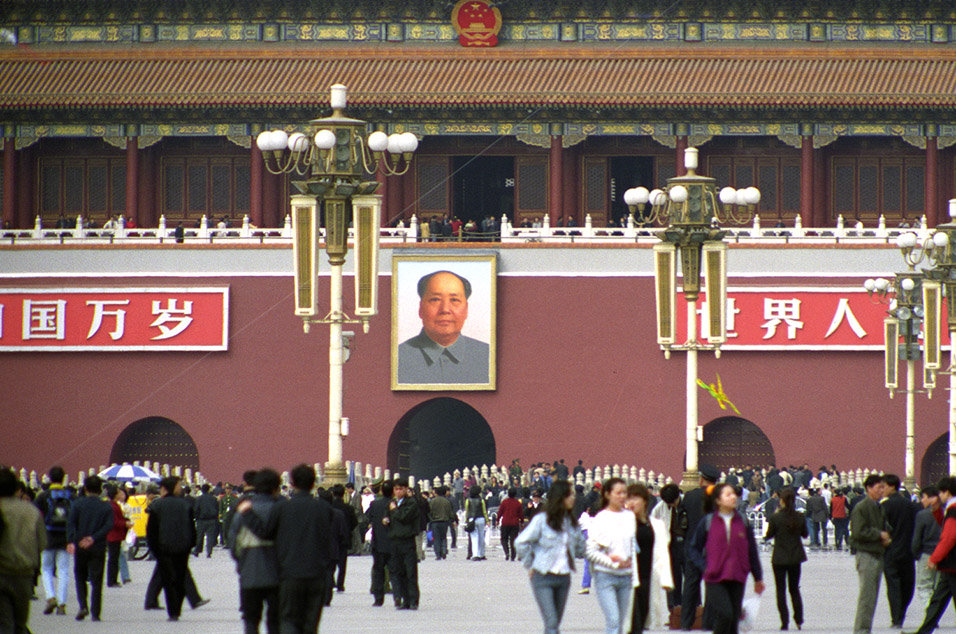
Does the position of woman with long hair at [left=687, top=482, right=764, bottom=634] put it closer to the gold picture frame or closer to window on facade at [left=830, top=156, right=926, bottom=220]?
the gold picture frame

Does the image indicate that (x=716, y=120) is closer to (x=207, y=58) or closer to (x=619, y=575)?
(x=207, y=58)

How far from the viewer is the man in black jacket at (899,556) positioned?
40.9 ft

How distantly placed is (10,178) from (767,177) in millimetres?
14124

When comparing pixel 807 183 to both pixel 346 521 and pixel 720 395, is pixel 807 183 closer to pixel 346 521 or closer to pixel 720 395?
pixel 720 395

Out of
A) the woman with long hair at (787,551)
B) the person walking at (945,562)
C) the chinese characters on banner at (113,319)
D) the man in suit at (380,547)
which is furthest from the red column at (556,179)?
the person walking at (945,562)

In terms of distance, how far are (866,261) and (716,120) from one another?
155 inches

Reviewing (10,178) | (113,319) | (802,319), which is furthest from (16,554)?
(10,178)

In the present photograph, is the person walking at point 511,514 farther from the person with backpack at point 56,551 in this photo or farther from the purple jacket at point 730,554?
the purple jacket at point 730,554

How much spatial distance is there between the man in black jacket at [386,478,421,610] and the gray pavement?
6.4 inches

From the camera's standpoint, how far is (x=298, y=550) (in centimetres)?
938

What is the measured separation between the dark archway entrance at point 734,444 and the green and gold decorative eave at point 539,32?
7254 millimetres

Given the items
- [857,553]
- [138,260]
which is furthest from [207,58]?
[857,553]

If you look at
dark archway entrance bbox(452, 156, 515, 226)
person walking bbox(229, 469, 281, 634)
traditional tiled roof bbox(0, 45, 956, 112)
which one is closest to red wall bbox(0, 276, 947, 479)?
traditional tiled roof bbox(0, 45, 956, 112)

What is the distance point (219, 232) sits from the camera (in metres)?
29.4
